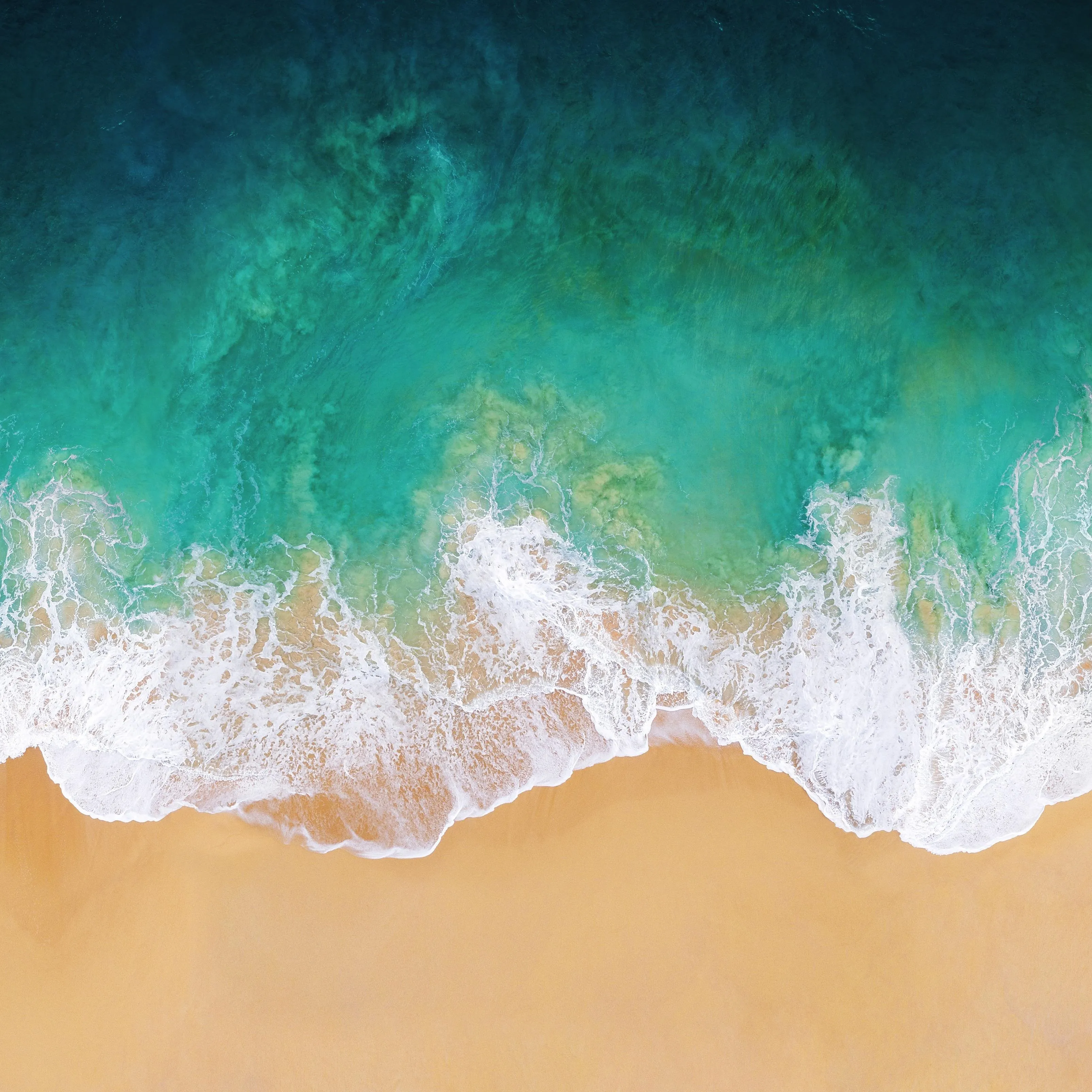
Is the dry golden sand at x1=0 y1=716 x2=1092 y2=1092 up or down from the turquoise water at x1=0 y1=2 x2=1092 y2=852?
down

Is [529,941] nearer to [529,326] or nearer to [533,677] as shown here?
[533,677]

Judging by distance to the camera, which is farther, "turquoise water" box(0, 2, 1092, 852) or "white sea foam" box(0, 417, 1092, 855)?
"turquoise water" box(0, 2, 1092, 852)

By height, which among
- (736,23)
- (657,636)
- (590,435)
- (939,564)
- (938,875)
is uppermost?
(736,23)

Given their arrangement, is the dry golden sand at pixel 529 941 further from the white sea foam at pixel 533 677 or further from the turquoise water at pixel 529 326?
the turquoise water at pixel 529 326

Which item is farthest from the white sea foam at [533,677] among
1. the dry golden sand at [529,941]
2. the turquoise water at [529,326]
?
the dry golden sand at [529,941]

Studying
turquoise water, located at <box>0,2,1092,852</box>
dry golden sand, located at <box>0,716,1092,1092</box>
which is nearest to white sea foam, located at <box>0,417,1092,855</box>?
turquoise water, located at <box>0,2,1092,852</box>

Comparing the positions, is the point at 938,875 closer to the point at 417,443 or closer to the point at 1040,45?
the point at 417,443

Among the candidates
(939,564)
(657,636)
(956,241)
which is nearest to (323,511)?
(657,636)

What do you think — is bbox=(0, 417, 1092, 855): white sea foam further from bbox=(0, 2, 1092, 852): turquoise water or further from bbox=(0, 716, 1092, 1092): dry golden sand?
bbox=(0, 716, 1092, 1092): dry golden sand
